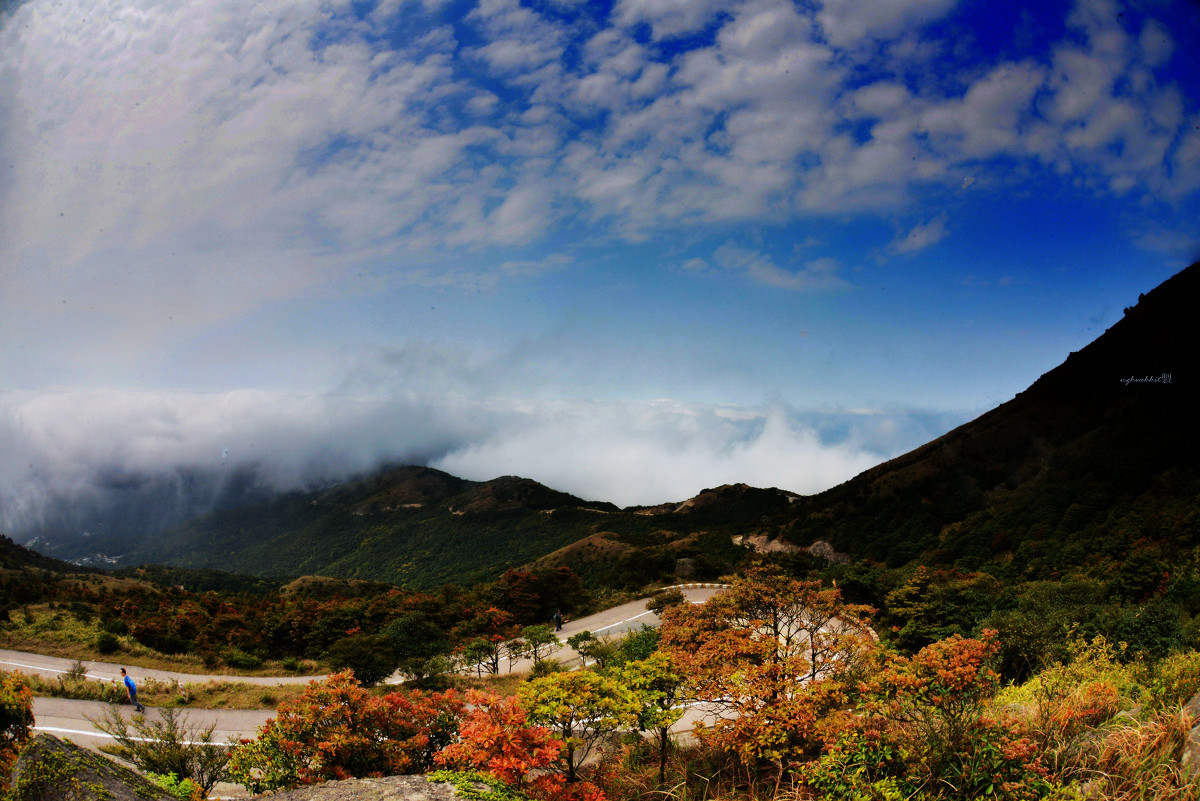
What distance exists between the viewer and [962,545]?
1742 inches

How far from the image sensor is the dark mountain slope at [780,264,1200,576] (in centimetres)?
3391

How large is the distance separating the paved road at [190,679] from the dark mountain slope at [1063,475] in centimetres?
2334

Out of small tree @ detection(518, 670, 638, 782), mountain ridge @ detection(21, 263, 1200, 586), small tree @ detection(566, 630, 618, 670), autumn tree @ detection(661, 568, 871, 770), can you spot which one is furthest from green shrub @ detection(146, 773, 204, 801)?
mountain ridge @ detection(21, 263, 1200, 586)

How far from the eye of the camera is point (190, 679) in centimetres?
2095

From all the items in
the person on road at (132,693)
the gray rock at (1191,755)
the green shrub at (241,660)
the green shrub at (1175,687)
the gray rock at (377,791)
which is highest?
the gray rock at (377,791)

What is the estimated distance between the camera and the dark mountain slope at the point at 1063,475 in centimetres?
3391

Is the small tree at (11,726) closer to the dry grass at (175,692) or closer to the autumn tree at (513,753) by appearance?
the autumn tree at (513,753)

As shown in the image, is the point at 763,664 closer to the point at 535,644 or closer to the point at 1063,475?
the point at 535,644

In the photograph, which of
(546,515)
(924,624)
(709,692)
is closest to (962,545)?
(924,624)

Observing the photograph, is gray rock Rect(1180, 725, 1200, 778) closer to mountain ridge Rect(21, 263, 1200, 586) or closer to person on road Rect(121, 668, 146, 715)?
person on road Rect(121, 668, 146, 715)

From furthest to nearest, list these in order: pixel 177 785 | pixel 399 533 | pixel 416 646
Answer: pixel 399 533 < pixel 416 646 < pixel 177 785

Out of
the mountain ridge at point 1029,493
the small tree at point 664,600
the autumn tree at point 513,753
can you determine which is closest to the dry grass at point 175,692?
the autumn tree at point 513,753

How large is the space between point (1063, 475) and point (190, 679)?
5830 centimetres

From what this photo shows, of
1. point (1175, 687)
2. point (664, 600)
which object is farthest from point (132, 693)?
point (1175, 687)
